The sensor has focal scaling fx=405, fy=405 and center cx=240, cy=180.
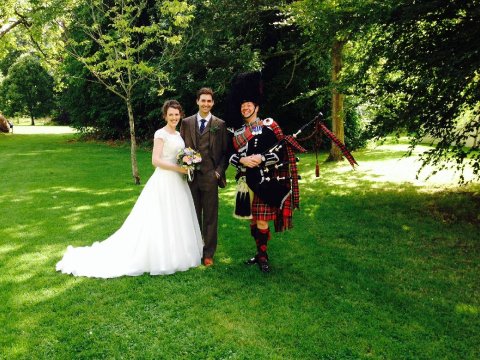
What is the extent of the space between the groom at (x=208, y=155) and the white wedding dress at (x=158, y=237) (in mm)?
167

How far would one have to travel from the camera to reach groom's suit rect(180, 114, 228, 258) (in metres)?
5.49

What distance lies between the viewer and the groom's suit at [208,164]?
5.49 meters

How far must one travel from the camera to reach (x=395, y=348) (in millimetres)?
3781

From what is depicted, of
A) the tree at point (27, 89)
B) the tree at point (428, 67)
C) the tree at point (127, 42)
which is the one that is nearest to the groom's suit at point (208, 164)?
the tree at point (428, 67)

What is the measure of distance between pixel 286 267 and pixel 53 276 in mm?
3150

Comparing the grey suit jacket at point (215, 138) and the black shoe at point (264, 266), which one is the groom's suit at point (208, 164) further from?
the black shoe at point (264, 266)

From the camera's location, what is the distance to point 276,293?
16.0ft

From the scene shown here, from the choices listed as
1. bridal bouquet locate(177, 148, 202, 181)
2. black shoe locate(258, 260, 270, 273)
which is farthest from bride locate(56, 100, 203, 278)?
black shoe locate(258, 260, 270, 273)

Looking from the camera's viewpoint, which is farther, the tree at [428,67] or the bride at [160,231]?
the tree at [428,67]

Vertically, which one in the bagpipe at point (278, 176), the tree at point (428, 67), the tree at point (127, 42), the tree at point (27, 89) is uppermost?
the tree at point (27, 89)

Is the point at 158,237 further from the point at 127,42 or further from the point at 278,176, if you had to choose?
the point at 127,42

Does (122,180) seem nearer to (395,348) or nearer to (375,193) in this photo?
(375,193)

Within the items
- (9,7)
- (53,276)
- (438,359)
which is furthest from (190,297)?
(9,7)

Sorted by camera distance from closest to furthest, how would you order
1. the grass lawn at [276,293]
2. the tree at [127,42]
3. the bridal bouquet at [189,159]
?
the grass lawn at [276,293] < the bridal bouquet at [189,159] < the tree at [127,42]
